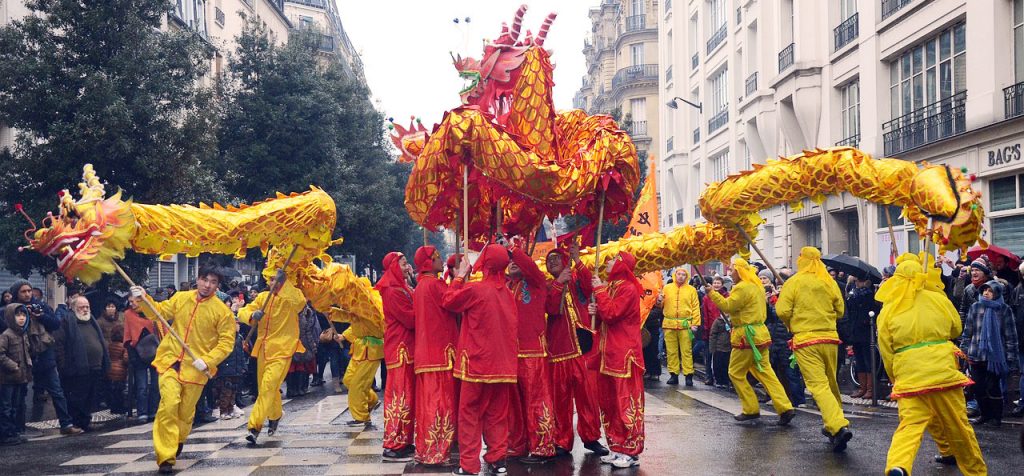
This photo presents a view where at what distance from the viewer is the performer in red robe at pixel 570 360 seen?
8.93 meters

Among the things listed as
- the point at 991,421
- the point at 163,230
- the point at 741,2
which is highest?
the point at 741,2

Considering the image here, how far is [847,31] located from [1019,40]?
7470 mm

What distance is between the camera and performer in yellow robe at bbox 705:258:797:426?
423 inches

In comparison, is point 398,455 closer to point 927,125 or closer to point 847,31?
point 927,125

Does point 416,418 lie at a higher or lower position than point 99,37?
lower

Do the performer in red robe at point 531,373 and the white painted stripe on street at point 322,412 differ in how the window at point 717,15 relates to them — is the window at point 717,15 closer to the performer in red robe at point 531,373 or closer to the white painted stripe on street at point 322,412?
the white painted stripe on street at point 322,412

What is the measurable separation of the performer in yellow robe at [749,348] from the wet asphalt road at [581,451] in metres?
0.25

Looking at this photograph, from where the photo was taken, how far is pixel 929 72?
19969mm

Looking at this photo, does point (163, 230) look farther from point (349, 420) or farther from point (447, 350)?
point (349, 420)

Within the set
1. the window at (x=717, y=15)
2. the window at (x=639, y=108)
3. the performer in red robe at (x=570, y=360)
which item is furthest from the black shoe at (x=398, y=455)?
the window at (x=639, y=108)

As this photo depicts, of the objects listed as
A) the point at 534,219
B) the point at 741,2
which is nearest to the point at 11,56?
the point at 534,219

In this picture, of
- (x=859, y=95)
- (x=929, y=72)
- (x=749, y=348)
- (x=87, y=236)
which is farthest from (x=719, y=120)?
(x=87, y=236)

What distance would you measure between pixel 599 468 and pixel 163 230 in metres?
4.12

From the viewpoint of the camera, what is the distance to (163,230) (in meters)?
8.50
